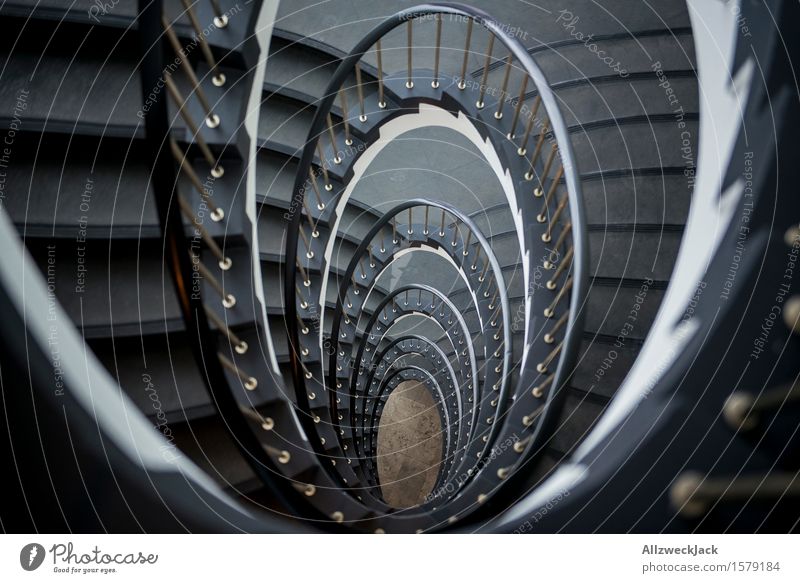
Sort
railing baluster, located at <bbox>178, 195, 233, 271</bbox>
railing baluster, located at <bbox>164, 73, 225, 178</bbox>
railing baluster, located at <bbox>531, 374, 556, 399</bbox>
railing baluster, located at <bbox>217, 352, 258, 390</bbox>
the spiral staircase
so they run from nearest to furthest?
the spiral staircase < railing baluster, located at <bbox>164, 73, 225, 178</bbox> < railing baluster, located at <bbox>178, 195, 233, 271</bbox> < railing baluster, located at <bbox>217, 352, 258, 390</bbox> < railing baluster, located at <bbox>531, 374, 556, 399</bbox>

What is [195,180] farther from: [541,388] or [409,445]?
[409,445]

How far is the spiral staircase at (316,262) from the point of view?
135 centimetres

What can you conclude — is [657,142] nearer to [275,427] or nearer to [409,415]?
[275,427]

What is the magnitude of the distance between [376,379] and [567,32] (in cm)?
642

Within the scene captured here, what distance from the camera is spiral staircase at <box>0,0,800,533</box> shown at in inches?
53.3

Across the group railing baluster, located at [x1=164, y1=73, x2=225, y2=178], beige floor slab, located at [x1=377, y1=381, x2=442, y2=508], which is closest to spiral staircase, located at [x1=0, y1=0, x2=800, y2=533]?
railing baluster, located at [x1=164, y1=73, x2=225, y2=178]

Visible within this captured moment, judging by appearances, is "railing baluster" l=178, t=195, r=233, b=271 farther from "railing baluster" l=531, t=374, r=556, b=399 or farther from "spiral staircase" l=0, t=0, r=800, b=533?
"railing baluster" l=531, t=374, r=556, b=399

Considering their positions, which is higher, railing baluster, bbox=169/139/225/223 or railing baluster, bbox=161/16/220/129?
railing baluster, bbox=161/16/220/129
